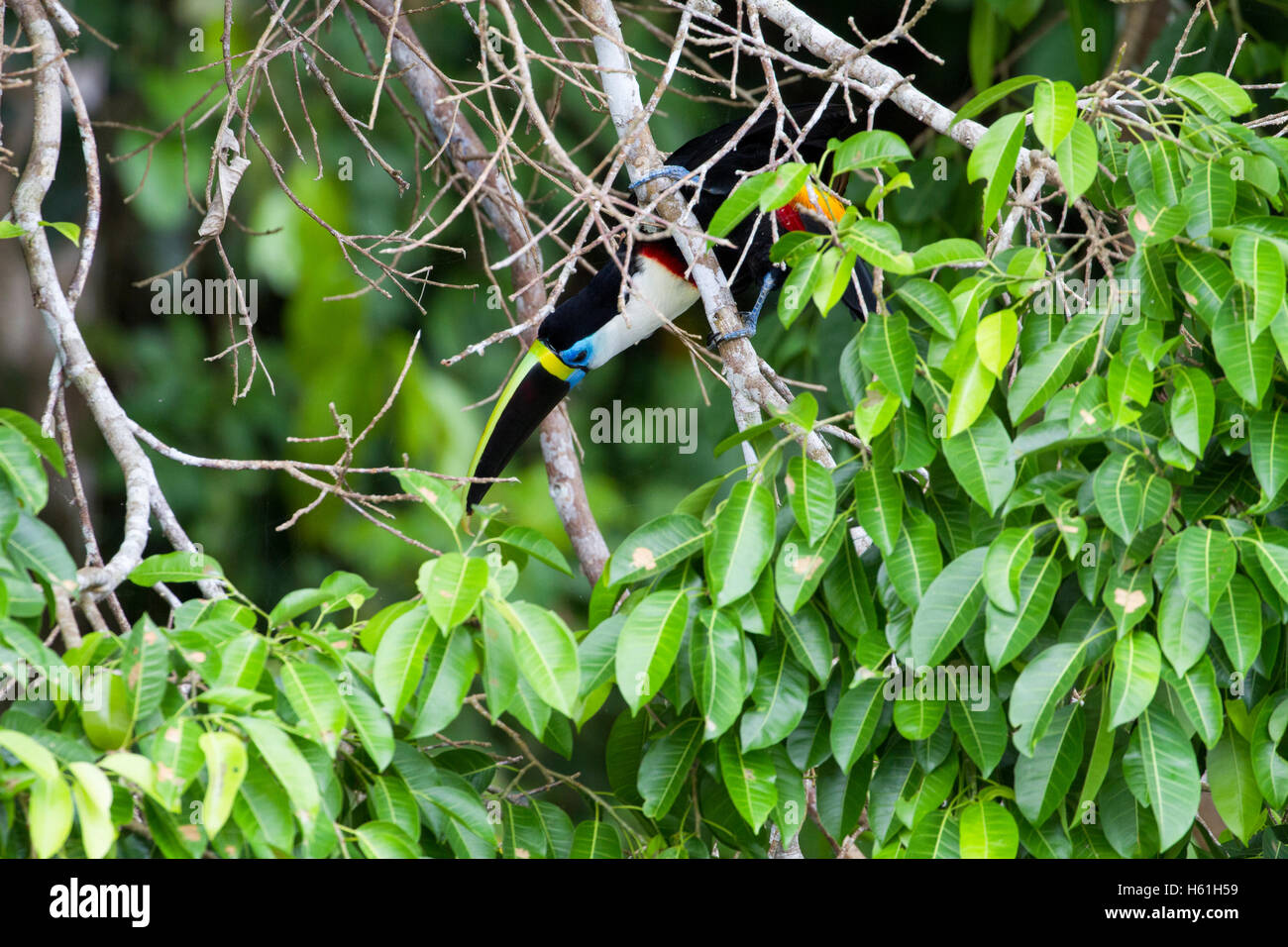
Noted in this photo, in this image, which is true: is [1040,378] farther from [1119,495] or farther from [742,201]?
[742,201]

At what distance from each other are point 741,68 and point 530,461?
1057 mm

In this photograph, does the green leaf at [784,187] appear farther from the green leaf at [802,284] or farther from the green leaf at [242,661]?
the green leaf at [242,661]

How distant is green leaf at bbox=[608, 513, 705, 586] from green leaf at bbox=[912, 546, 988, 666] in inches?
9.4

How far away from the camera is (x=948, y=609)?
3.76 ft

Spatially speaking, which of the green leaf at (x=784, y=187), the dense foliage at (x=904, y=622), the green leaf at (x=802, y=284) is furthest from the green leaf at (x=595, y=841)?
the green leaf at (x=784, y=187)

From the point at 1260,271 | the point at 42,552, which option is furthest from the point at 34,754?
the point at 1260,271

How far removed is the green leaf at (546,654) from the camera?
1.11m

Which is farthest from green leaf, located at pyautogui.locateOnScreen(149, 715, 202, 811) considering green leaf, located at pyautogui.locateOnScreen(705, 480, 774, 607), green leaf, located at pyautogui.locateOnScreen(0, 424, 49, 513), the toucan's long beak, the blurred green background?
the blurred green background

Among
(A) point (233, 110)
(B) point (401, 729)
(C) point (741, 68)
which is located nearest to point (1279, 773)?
(B) point (401, 729)

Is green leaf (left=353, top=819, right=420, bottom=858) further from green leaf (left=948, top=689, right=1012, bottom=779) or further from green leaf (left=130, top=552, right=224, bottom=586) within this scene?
green leaf (left=948, top=689, right=1012, bottom=779)

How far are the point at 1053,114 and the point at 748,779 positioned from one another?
2.37ft

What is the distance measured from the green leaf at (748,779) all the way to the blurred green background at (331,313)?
45.0 inches
